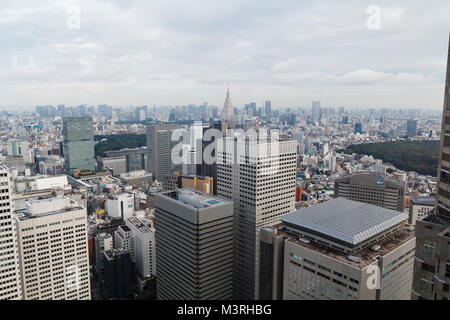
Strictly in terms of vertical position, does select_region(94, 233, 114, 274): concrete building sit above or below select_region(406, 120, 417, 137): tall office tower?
below

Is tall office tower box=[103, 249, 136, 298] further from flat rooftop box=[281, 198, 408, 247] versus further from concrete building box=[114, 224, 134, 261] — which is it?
flat rooftop box=[281, 198, 408, 247]

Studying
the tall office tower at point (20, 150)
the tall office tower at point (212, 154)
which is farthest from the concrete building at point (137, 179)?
the tall office tower at point (20, 150)

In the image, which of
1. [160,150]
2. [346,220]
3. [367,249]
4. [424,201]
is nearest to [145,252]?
[346,220]

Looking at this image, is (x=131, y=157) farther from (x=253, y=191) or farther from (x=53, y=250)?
(x=253, y=191)

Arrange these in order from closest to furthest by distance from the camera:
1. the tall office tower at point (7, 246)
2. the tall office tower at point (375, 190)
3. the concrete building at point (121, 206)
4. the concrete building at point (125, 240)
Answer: the tall office tower at point (7, 246) → the concrete building at point (125, 240) → the tall office tower at point (375, 190) → the concrete building at point (121, 206)

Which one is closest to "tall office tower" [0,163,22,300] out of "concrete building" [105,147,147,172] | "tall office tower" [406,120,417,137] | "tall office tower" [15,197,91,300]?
"tall office tower" [15,197,91,300]

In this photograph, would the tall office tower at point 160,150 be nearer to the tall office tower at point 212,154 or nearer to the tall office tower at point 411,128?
the tall office tower at point 212,154
